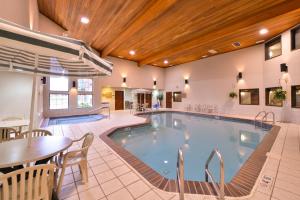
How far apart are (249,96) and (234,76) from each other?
1.56 meters

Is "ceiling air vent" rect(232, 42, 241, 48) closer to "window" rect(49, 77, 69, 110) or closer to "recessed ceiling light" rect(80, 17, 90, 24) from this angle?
"recessed ceiling light" rect(80, 17, 90, 24)

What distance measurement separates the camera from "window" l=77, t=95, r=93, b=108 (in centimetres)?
912

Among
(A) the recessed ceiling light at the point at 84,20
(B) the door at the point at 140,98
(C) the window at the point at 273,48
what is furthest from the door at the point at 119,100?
(C) the window at the point at 273,48

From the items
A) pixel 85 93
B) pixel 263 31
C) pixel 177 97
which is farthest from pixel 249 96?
pixel 85 93

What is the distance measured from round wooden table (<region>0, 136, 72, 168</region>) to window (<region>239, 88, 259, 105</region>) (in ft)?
31.6

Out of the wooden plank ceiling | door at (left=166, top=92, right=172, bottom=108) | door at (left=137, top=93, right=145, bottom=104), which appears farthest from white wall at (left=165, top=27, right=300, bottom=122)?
door at (left=137, top=93, right=145, bottom=104)

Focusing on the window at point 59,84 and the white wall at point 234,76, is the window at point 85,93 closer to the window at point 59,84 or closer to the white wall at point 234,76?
the window at point 59,84

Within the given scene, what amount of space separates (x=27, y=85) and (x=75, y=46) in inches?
164

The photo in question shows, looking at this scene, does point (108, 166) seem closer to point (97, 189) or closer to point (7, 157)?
point (97, 189)

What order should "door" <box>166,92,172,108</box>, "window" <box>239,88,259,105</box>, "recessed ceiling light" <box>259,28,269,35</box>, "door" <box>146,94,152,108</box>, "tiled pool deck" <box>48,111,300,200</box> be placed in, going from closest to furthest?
"tiled pool deck" <box>48,111,300,200</box> < "recessed ceiling light" <box>259,28,269,35</box> < "window" <box>239,88,259,105</box> < "door" <box>166,92,172,108</box> < "door" <box>146,94,152,108</box>

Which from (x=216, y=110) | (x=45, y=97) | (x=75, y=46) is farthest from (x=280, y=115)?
(x=45, y=97)

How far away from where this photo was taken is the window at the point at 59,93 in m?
8.02

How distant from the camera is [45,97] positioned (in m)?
7.78

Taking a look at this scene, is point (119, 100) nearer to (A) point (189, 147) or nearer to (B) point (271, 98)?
(A) point (189, 147)
